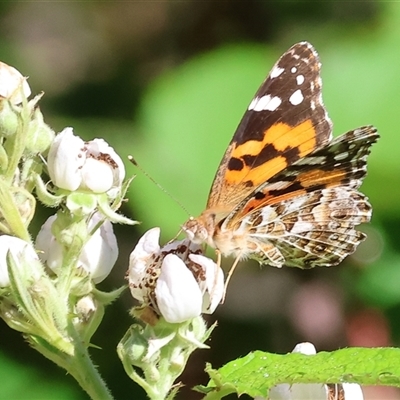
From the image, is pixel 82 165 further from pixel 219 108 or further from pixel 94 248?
pixel 219 108

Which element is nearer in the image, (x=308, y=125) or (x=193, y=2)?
(x=308, y=125)


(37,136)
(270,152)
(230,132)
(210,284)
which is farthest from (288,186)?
(230,132)

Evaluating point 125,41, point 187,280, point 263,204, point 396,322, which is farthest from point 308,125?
point 125,41

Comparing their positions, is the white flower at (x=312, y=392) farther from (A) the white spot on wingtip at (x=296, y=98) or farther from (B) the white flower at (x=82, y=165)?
(A) the white spot on wingtip at (x=296, y=98)

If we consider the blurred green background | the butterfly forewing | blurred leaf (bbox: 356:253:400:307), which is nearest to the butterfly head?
the butterfly forewing

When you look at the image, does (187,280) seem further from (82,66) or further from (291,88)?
(82,66)

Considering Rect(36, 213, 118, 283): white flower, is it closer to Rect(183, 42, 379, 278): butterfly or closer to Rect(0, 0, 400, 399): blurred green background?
Rect(183, 42, 379, 278): butterfly
